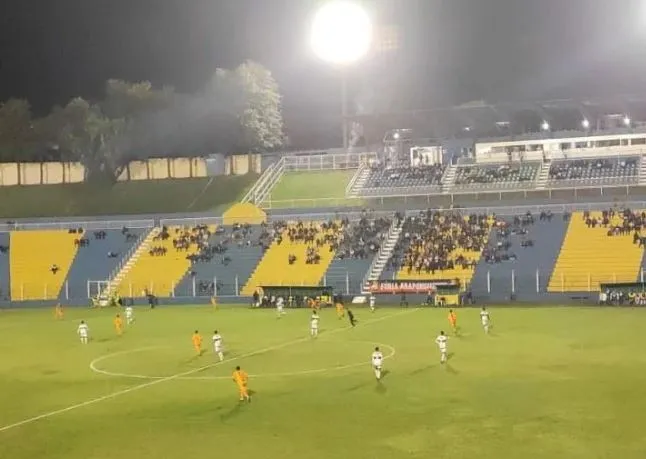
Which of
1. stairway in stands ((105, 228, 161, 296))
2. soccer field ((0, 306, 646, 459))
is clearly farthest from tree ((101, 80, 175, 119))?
soccer field ((0, 306, 646, 459))

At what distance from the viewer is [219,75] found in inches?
3829

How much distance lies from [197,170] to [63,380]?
2524 inches

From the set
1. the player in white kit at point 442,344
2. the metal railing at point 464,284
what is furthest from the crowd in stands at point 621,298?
the player in white kit at point 442,344

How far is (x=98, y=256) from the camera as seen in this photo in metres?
75.4

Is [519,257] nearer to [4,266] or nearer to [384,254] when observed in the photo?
[384,254]

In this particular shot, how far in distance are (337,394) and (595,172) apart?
52493 mm

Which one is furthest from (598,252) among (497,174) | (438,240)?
(497,174)

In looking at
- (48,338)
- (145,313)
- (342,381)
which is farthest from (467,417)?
(145,313)

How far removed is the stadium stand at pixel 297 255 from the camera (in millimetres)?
67438

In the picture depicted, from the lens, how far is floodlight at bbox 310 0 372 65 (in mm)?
77562

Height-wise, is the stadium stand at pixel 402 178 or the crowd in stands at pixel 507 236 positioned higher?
the stadium stand at pixel 402 178

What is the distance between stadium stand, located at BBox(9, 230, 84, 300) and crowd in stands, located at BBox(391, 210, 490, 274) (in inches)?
1114

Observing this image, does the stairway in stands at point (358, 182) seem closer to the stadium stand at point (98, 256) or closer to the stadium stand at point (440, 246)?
the stadium stand at point (440, 246)

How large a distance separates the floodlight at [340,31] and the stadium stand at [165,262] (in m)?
19.2
